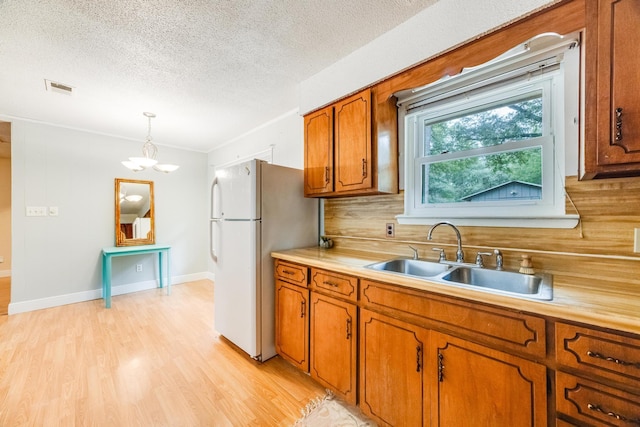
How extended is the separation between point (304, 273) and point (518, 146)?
164cm

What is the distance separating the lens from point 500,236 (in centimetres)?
161

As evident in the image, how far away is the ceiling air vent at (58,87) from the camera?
241cm

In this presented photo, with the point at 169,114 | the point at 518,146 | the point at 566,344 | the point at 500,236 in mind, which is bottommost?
the point at 566,344

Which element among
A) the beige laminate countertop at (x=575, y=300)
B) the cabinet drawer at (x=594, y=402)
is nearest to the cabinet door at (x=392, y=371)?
the beige laminate countertop at (x=575, y=300)

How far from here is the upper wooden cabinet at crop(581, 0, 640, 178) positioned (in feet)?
3.18

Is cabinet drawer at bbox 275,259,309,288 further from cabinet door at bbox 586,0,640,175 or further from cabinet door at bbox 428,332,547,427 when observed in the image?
cabinet door at bbox 586,0,640,175

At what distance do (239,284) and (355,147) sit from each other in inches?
60.2

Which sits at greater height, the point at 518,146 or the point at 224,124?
the point at 224,124

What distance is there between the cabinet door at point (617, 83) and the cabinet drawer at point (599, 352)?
632mm

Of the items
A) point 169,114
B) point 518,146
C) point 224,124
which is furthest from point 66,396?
point 518,146

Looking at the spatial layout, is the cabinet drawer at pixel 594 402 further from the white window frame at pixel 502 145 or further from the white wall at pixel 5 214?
the white wall at pixel 5 214

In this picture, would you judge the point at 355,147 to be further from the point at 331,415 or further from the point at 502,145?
the point at 331,415

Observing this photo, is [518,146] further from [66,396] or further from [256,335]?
[66,396]

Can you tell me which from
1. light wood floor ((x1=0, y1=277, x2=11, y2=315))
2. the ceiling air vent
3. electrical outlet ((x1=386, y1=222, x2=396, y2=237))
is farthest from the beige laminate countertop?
light wood floor ((x1=0, y1=277, x2=11, y2=315))
